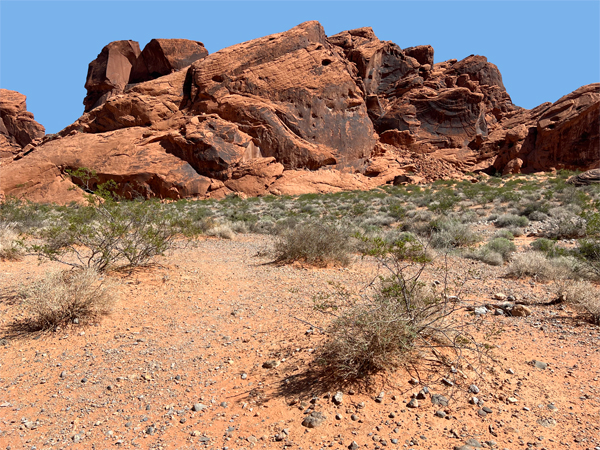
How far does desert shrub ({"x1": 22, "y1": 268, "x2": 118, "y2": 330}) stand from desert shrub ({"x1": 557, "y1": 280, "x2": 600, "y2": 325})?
5.94m

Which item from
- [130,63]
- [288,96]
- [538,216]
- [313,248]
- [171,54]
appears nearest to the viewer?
[313,248]

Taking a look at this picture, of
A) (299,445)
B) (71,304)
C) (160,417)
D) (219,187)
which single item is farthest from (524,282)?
(219,187)

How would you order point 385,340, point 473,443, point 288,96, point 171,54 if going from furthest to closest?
1. point 171,54
2. point 288,96
3. point 385,340
4. point 473,443

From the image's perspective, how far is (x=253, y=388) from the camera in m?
3.36

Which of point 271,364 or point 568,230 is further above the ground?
point 568,230

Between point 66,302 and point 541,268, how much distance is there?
7.23 m

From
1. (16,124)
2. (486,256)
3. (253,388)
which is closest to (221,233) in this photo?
(486,256)

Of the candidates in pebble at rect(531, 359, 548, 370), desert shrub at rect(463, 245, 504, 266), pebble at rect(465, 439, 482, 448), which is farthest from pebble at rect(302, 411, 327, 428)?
desert shrub at rect(463, 245, 504, 266)

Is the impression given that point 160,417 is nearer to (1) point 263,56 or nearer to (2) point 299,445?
(2) point 299,445

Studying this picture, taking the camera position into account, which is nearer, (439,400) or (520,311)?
(439,400)

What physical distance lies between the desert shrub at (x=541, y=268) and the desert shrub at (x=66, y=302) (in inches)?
256

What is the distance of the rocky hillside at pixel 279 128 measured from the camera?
26.2 m

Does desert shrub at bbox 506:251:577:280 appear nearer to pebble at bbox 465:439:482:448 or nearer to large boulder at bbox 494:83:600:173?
pebble at bbox 465:439:482:448

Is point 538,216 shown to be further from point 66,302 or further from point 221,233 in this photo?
point 66,302
